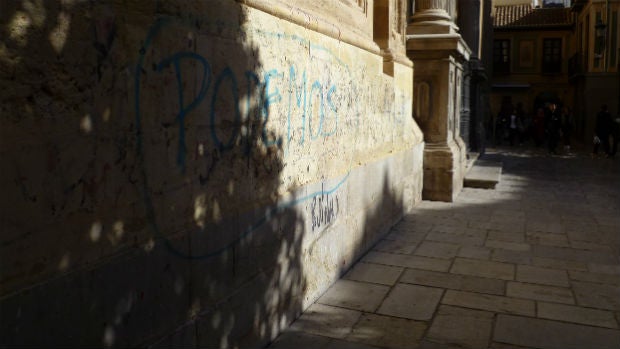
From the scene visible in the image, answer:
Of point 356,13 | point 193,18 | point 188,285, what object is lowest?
point 188,285

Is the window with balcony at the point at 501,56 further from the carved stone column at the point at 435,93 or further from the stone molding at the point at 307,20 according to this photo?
the stone molding at the point at 307,20

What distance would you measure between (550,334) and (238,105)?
98.8 inches

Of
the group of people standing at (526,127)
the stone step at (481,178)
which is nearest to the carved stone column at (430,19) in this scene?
the stone step at (481,178)

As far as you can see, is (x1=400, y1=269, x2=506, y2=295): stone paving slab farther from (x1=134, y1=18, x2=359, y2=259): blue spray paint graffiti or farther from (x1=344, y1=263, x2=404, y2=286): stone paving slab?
(x1=134, y1=18, x2=359, y2=259): blue spray paint graffiti

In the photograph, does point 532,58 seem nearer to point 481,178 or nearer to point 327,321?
point 481,178

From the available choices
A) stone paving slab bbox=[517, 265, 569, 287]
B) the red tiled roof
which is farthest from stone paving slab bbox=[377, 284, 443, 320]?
the red tiled roof

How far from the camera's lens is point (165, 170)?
8.05 ft

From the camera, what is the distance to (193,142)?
2.64 m

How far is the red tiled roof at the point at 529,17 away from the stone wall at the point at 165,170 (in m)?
36.7

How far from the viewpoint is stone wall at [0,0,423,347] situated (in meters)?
1.79

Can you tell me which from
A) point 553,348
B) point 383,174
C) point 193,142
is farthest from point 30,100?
point 383,174

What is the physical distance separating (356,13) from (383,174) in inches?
68.2

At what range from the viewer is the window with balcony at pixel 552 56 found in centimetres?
3619

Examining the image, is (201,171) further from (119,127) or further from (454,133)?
(454,133)
